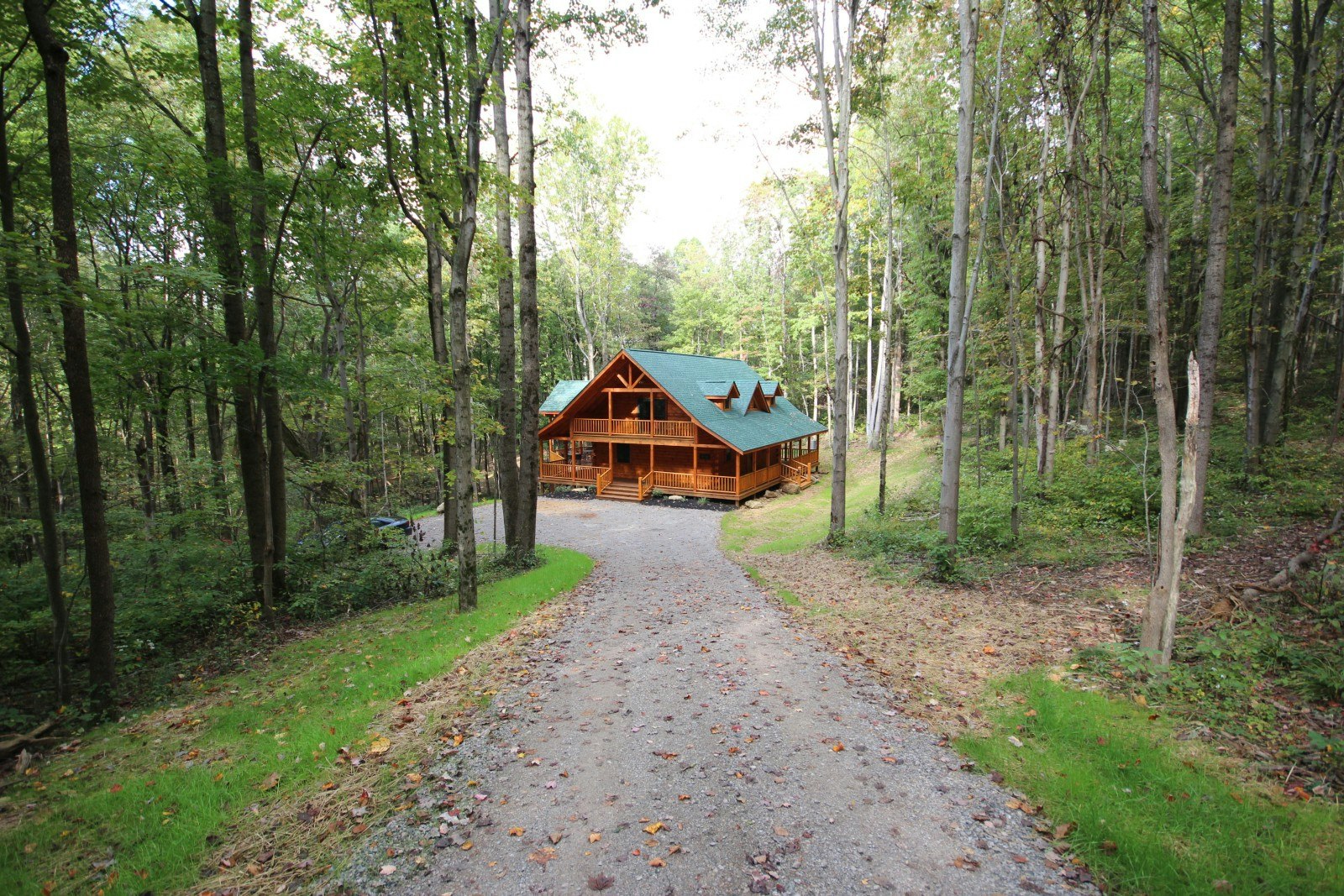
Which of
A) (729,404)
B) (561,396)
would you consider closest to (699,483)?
(729,404)

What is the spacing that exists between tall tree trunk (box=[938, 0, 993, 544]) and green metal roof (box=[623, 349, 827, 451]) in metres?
10.8

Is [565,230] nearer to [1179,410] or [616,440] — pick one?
[616,440]

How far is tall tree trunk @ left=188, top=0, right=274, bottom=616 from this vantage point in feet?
24.8

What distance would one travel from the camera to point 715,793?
3.74 meters

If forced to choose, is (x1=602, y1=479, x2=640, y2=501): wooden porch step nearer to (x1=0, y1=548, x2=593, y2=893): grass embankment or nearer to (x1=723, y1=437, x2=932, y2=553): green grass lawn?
(x1=723, y1=437, x2=932, y2=553): green grass lawn

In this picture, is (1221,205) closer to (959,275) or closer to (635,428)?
(959,275)

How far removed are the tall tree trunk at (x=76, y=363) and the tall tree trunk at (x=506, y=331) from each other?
465 centimetres

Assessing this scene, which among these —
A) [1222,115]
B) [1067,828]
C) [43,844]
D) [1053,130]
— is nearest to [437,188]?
[43,844]

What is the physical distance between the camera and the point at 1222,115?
826 centimetres

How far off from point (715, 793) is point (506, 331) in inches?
364

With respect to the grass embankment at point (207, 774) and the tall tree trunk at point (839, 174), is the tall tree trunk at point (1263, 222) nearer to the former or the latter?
the tall tree trunk at point (839, 174)

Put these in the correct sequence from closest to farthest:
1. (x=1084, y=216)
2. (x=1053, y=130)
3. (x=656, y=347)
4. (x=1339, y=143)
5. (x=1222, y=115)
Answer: (x=1222, y=115)
(x=1339, y=143)
(x=1053, y=130)
(x=1084, y=216)
(x=656, y=347)

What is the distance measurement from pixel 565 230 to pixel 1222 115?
24409 mm

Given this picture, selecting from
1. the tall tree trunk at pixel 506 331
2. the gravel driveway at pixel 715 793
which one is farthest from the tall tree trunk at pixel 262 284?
the gravel driveway at pixel 715 793
